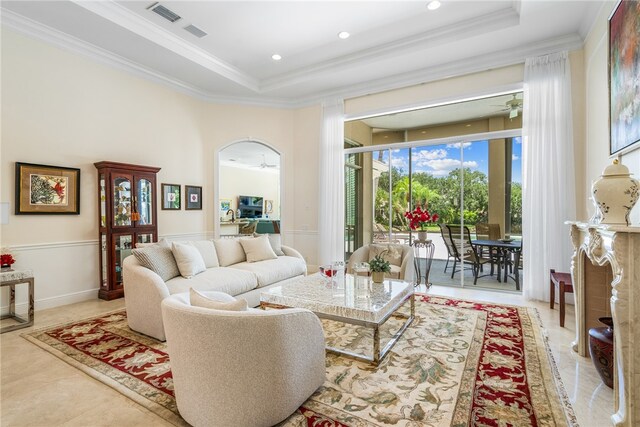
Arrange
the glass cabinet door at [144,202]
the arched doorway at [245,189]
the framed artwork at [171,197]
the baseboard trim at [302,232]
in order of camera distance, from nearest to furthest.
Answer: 1. the glass cabinet door at [144,202]
2. the framed artwork at [171,197]
3. the baseboard trim at [302,232]
4. the arched doorway at [245,189]

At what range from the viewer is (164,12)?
3832 mm

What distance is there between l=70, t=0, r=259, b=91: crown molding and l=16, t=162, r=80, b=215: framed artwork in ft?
6.58

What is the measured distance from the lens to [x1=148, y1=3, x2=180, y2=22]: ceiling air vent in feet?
12.2

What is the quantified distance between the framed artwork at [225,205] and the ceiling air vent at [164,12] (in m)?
7.29

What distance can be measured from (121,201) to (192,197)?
136 cm

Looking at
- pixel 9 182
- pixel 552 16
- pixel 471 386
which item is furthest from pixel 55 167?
pixel 552 16

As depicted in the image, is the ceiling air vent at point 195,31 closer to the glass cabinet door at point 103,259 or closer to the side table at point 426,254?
the glass cabinet door at point 103,259

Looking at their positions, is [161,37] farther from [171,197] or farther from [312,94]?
[312,94]

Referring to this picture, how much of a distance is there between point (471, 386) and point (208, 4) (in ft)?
15.5

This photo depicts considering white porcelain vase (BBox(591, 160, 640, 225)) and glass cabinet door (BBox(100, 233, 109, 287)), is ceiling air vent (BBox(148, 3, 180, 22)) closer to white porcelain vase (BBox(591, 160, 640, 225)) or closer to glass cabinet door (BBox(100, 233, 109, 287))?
glass cabinet door (BBox(100, 233, 109, 287))

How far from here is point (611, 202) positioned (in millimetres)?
2029

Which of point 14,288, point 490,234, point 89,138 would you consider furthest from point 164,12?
point 490,234

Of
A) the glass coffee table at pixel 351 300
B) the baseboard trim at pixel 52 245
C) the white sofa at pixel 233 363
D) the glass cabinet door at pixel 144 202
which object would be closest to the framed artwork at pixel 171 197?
the glass cabinet door at pixel 144 202

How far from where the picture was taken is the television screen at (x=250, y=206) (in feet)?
37.7
